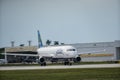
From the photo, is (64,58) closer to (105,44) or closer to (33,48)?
(105,44)

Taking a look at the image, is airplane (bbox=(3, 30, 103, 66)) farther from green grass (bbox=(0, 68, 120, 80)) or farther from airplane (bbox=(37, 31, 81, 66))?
green grass (bbox=(0, 68, 120, 80))

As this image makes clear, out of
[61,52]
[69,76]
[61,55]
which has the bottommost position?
[69,76]

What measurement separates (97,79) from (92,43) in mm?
93367

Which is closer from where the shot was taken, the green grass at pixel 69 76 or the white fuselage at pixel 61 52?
the green grass at pixel 69 76

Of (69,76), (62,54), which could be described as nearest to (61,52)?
(62,54)

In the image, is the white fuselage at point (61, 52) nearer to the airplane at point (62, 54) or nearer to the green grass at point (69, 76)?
the airplane at point (62, 54)

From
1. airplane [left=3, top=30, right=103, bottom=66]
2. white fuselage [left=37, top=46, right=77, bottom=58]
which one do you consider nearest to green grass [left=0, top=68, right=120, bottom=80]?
airplane [left=3, top=30, right=103, bottom=66]

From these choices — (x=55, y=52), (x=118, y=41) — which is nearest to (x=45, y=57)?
(x=55, y=52)

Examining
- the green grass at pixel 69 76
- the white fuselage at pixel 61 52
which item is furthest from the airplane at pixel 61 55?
the green grass at pixel 69 76

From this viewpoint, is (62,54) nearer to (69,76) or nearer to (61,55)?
(61,55)

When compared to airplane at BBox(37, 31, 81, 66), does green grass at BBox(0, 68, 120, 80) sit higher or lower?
lower

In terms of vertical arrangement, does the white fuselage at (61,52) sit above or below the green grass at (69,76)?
above

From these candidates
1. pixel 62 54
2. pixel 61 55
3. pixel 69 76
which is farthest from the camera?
pixel 61 55

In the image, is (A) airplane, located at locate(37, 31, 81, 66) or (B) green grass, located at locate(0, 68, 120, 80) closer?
(B) green grass, located at locate(0, 68, 120, 80)
